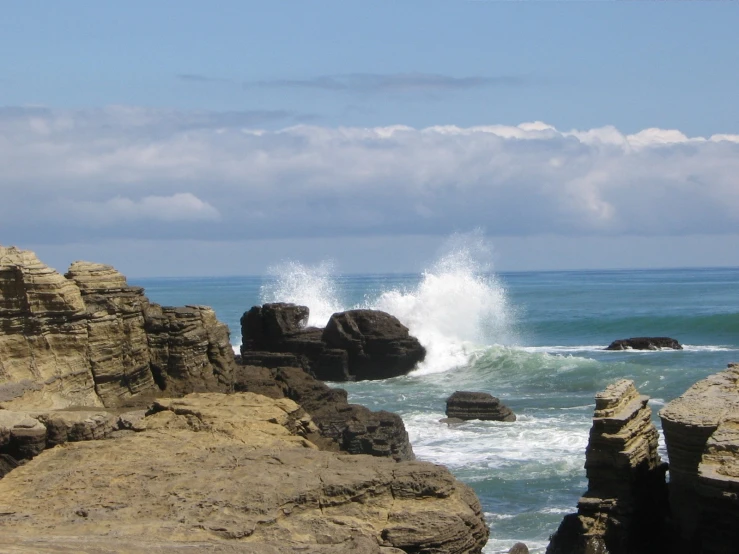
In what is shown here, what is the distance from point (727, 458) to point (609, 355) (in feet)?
111

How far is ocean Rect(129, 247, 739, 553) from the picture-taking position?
1836 cm

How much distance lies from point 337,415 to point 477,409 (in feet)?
22.0

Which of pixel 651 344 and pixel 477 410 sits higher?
pixel 651 344

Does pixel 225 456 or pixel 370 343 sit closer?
pixel 225 456

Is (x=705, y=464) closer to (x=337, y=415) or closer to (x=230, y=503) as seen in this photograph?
(x=230, y=503)

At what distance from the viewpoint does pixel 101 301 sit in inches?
693

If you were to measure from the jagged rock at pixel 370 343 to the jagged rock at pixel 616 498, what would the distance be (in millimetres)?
22925

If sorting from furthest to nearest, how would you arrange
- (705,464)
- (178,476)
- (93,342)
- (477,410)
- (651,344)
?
1. (651,344)
2. (477,410)
3. (93,342)
4. (705,464)
5. (178,476)

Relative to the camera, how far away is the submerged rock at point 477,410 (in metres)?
24.9

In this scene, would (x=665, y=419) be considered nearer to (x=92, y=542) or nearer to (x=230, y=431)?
(x=230, y=431)

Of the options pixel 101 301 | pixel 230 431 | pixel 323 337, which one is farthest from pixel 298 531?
pixel 323 337

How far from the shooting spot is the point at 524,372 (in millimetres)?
37625

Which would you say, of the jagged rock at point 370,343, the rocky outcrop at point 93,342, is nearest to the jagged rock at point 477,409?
the rocky outcrop at point 93,342

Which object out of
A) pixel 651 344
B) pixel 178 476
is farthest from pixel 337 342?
pixel 178 476
